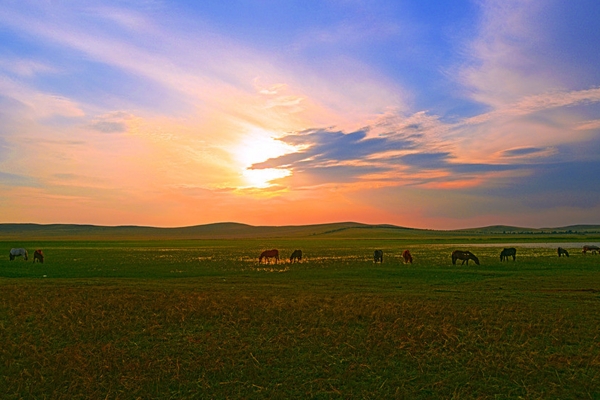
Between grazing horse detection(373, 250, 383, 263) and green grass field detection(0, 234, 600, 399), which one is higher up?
grazing horse detection(373, 250, 383, 263)

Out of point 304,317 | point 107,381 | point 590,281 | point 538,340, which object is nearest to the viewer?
point 107,381

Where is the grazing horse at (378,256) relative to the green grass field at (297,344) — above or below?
above

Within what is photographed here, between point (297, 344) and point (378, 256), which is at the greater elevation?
point (378, 256)

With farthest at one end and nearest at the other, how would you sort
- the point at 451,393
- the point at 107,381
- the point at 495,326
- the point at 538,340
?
the point at 495,326
the point at 538,340
the point at 107,381
the point at 451,393

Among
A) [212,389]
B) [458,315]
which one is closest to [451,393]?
[212,389]

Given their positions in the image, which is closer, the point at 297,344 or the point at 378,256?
Result: the point at 297,344

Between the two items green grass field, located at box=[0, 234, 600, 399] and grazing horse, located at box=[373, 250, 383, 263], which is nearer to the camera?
green grass field, located at box=[0, 234, 600, 399]

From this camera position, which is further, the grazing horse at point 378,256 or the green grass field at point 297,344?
the grazing horse at point 378,256

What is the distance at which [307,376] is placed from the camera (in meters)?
9.81

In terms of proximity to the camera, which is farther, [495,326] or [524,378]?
[495,326]

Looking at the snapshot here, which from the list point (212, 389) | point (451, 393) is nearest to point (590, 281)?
point (451, 393)

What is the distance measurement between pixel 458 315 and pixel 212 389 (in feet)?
31.5

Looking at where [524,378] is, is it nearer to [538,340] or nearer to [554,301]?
[538,340]

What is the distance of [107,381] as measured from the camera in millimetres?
9555
